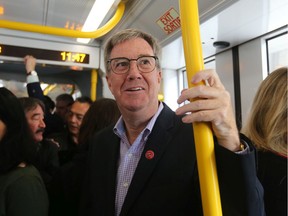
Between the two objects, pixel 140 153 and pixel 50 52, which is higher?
pixel 50 52

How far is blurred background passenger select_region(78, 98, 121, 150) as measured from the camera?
1960 mm

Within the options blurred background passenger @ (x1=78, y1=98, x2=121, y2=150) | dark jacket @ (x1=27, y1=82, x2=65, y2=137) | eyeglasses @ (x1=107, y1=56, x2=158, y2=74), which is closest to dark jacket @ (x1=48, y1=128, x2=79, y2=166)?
dark jacket @ (x1=27, y1=82, x2=65, y2=137)

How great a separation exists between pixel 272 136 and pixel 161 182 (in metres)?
0.64

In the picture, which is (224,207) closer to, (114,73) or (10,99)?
(114,73)

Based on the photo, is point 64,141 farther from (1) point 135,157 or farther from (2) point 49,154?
(1) point 135,157

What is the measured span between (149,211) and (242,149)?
20.2 inches

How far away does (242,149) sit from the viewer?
0.72 meters

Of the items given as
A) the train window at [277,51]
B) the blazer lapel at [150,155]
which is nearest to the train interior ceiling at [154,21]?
the train window at [277,51]

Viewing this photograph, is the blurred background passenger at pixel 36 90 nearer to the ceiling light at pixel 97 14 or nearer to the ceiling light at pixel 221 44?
the ceiling light at pixel 97 14

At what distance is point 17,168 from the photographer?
1.27 m

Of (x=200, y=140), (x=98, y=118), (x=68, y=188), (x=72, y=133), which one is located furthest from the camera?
(x=72, y=133)

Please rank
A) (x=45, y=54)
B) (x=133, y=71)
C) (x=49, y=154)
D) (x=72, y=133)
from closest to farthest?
(x=133, y=71)
(x=49, y=154)
(x=72, y=133)
(x=45, y=54)

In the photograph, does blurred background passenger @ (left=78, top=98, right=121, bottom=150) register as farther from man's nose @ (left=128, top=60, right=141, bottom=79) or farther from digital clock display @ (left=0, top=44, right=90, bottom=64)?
digital clock display @ (left=0, top=44, right=90, bottom=64)

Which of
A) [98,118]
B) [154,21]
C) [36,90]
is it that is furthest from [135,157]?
[36,90]
